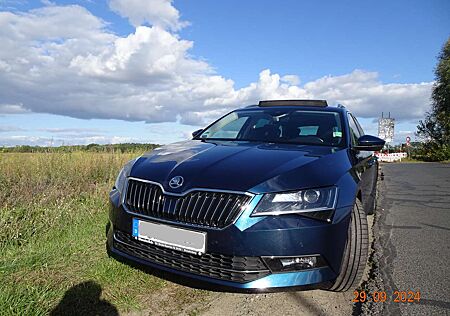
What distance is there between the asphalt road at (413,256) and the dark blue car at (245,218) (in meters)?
0.42

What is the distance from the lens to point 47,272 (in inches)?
106

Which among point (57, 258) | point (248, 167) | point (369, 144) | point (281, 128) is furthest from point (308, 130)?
point (57, 258)

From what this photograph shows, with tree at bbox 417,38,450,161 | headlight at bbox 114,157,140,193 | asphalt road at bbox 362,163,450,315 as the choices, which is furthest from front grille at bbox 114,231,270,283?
tree at bbox 417,38,450,161

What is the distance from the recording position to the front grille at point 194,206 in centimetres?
209

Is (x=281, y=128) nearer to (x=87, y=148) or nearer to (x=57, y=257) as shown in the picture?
(x=57, y=257)

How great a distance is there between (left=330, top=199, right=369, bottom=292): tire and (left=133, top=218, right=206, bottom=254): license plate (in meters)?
1.02

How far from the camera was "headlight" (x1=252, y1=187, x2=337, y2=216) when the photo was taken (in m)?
2.08

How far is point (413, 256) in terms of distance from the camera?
3484mm

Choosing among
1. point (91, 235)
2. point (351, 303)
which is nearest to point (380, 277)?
point (351, 303)

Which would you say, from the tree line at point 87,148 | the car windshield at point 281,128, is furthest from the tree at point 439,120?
the car windshield at point 281,128

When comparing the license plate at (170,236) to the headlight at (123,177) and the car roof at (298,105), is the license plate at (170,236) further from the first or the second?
the car roof at (298,105)

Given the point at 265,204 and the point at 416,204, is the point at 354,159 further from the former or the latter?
the point at 416,204

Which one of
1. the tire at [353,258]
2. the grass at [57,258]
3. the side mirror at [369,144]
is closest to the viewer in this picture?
the grass at [57,258]

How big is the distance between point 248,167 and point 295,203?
422 millimetres
